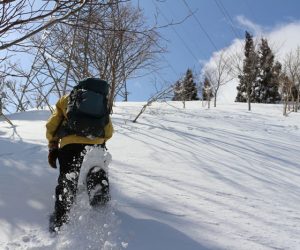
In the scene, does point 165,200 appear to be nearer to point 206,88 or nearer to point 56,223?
point 56,223

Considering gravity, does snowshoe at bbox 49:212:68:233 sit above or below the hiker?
below

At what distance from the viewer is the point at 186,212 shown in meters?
4.15

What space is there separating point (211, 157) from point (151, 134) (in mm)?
2150

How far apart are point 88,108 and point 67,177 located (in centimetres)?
64

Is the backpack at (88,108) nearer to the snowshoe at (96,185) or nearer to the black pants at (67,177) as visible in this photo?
the black pants at (67,177)

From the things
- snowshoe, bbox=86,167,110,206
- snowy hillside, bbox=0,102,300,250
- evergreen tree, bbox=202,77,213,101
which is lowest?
snowy hillside, bbox=0,102,300,250

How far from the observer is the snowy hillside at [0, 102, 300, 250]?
3490 millimetres

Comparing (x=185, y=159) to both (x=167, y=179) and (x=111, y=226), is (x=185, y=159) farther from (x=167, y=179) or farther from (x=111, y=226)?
(x=111, y=226)

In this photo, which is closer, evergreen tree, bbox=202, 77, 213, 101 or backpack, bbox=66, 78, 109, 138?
backpack, bbox=66, 78, 109, 138

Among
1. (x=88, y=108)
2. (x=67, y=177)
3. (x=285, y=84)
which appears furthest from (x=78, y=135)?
(x=285, y=84)

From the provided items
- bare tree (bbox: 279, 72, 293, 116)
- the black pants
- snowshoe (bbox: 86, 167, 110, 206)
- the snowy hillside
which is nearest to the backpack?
the black pants

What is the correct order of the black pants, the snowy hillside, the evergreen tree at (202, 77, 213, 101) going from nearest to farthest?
the snowy hillside
the black pants
the evergreen tree at (202, 77, 213, 101)

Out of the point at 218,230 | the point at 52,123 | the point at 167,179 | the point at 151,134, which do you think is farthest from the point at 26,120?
the point at 218,230

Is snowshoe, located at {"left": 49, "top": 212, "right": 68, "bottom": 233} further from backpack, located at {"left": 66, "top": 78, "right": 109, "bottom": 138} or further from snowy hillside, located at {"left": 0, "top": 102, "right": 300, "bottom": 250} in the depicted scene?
backpack, located at {"left": 66, "top": 78, "right": 109, "bottom": 138}
